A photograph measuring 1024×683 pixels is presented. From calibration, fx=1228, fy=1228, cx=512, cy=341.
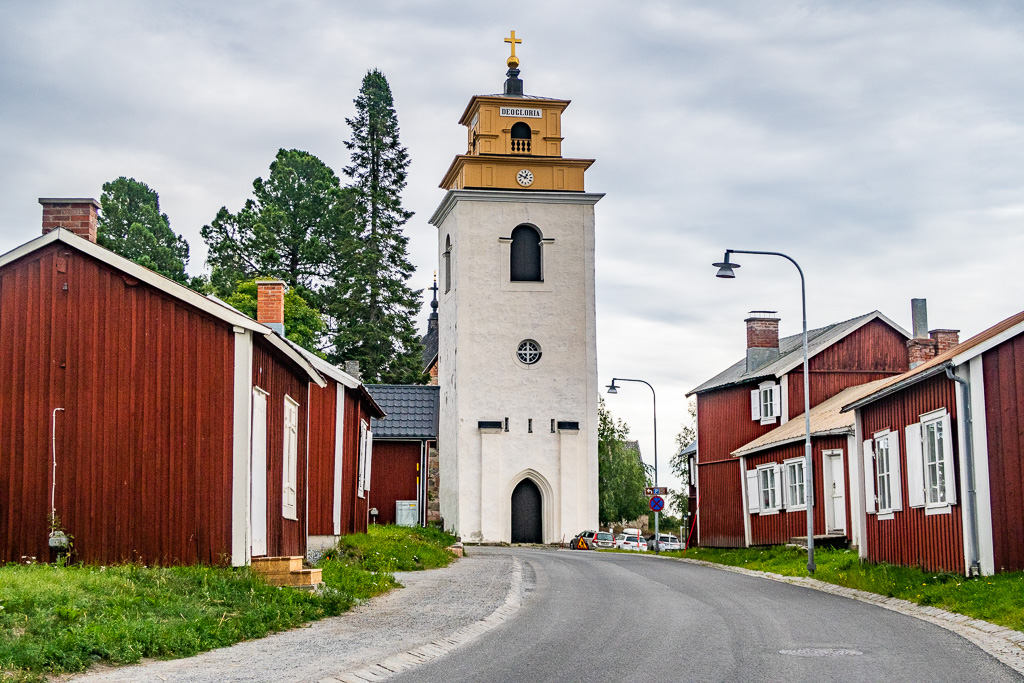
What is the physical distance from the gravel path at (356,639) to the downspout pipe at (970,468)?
22.2 feet

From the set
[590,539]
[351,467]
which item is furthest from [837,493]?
[590,539]

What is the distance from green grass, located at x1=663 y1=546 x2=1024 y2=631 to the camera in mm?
14844

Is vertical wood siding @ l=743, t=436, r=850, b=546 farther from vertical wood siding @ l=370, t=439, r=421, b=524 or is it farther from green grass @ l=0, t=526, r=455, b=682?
green grass @ l=0, t=526, r=455, b=682

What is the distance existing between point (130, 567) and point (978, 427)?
1197cm

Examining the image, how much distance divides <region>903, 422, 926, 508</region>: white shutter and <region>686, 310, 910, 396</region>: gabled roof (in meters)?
14.4

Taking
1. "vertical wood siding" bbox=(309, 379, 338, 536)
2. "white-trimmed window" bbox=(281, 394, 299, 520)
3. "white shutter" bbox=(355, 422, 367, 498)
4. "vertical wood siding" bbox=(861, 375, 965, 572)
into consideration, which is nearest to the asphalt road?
"vertical wood siding" bbox=(861, 375, 965, 572)

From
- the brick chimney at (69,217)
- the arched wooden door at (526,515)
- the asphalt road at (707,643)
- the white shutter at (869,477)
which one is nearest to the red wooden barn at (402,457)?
the arched wooden door at (526,515)

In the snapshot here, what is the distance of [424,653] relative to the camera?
12.1m

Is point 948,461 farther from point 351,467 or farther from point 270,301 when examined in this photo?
point 351,467

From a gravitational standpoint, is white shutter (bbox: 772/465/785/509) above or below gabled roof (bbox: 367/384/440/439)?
below

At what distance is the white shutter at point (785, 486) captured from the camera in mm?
33844

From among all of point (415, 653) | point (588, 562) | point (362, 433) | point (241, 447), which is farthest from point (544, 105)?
point (415, 653)

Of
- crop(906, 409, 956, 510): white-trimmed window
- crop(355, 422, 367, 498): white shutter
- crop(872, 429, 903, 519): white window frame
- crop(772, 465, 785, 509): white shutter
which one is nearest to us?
crop(906, 409, 956, 510): white-trimmed window

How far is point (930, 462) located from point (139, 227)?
5745 cm
